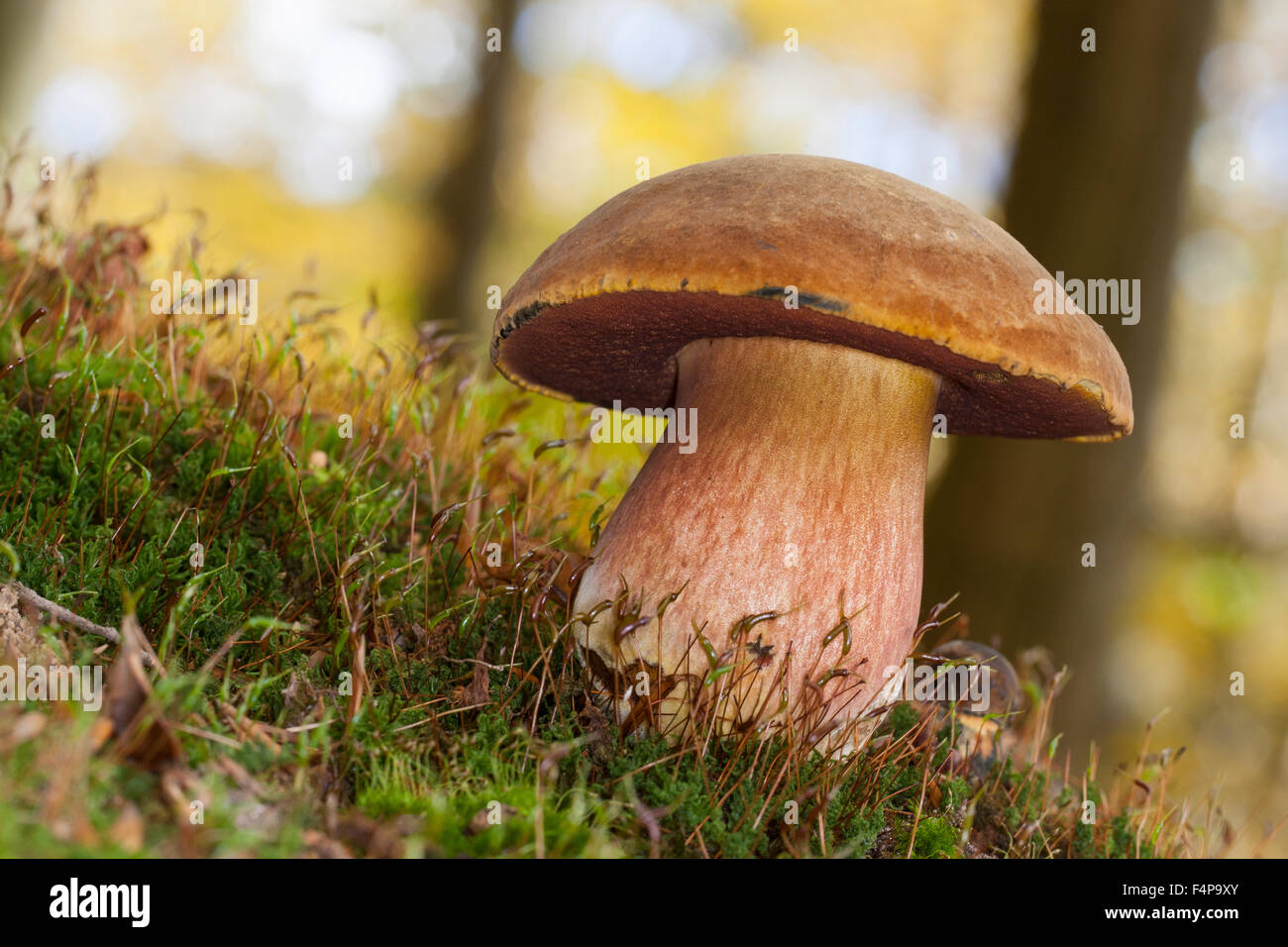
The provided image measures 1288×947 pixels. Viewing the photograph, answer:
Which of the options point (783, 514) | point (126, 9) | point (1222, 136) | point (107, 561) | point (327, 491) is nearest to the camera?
point (107, 561)

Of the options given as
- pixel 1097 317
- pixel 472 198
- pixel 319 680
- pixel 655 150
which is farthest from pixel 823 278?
pixel 655 150

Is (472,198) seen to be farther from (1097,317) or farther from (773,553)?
(773,553)

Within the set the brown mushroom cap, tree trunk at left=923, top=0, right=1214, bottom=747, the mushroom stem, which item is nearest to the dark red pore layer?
the brown mushroom cap

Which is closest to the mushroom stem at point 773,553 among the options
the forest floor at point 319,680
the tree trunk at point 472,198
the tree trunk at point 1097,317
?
the forest floor at point 319,680

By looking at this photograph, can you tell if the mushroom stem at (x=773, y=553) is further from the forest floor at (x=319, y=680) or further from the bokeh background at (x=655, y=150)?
the bokeh background at (x=655, y=150)

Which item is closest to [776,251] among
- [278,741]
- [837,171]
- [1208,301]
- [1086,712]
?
[837,171]

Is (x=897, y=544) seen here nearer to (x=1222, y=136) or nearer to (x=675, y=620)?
(x=675, y=620)
